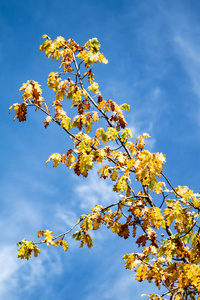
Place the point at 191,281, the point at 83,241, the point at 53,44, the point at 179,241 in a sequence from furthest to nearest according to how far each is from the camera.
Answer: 1. the point at 53,44
2. the point at 83,241
3. the point at 179,241
4. the point at 191,281

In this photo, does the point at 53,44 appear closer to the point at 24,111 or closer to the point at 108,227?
the point at 24,111

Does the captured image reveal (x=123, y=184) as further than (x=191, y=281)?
Yes

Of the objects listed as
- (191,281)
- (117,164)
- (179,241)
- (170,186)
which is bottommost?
(191,281)

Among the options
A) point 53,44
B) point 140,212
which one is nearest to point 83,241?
point 140,212

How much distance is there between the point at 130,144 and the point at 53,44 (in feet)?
11.2

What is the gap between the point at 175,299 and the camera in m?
6.84

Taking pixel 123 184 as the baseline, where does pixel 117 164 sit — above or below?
above

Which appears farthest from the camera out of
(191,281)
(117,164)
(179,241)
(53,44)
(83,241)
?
(53,44)

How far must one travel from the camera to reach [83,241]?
752 cm

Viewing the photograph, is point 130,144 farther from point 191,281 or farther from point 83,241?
point 191,281

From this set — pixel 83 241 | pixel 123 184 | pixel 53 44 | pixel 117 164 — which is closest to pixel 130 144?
pixel 117 164

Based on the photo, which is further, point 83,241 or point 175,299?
point 83,241

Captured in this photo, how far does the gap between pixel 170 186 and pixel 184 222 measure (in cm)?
104

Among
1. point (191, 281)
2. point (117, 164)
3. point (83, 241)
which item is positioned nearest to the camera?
point (191, 281)
